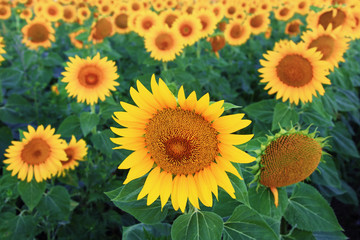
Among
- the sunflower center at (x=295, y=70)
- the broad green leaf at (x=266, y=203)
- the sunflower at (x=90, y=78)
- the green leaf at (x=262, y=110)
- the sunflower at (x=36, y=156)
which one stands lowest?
the broad green leaf at (x=266, y=203)

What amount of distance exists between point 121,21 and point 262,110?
2.41 metres

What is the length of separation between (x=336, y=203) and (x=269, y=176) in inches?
83.8

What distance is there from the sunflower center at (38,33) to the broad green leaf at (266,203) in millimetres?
2858

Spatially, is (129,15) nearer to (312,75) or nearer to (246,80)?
(246,80)

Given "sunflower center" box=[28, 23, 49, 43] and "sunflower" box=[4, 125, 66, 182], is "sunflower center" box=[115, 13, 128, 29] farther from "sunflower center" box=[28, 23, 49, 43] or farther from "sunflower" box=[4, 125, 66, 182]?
"sunflower" box=[4, 125, 66, 182]

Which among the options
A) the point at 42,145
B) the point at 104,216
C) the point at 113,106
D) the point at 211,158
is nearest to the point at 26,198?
the point at 42,145

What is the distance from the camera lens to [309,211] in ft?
4.27

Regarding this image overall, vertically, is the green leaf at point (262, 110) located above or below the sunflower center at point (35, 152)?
above

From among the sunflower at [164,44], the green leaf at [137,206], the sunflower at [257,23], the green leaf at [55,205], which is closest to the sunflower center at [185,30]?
the sunflower at [164,44]

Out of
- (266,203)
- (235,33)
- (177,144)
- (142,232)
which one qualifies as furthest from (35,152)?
(235,33)

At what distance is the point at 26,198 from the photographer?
1.64 meters

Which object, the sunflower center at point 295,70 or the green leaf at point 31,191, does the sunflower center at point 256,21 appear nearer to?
the sunflower center at point 295,70

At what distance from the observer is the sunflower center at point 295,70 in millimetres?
1667

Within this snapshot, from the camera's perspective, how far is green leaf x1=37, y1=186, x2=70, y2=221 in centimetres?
177
